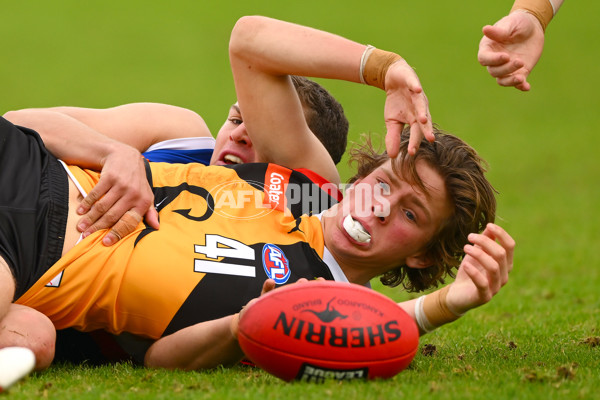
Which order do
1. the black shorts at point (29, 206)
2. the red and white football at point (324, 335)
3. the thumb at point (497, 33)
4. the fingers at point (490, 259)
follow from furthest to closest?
the thumb at point (497, 33)
the black shorts at point (29, 206)
the fingers at point (490, 259)
the red and white football at point (324, 335)

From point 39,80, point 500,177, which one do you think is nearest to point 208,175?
point 500,177

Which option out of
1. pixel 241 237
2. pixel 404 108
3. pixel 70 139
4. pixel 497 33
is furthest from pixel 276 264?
pixel 497 33

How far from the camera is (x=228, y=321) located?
427 centimetres

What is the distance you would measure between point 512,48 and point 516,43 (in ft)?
0.18

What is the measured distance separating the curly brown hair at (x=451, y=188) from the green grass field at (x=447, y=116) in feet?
1.84

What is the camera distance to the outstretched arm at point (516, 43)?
458cm

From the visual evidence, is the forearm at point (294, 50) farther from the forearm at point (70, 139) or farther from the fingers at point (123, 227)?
the fingers at point (123, 227)

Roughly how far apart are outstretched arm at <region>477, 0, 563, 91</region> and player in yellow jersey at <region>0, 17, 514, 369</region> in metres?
0.54

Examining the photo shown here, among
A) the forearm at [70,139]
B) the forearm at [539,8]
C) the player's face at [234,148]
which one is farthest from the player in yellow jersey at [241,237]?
the forearm at [539,8]

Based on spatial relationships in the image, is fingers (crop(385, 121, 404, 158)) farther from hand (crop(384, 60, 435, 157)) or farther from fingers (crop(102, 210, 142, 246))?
fingers (crop(102, 210, 142, 246))

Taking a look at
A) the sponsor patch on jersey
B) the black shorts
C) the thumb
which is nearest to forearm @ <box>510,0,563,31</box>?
the thumb

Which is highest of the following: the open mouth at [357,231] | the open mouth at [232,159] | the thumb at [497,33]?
the thumb at [497,33]

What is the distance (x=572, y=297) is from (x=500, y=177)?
9.41m

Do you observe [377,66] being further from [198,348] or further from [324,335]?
[198,348]
